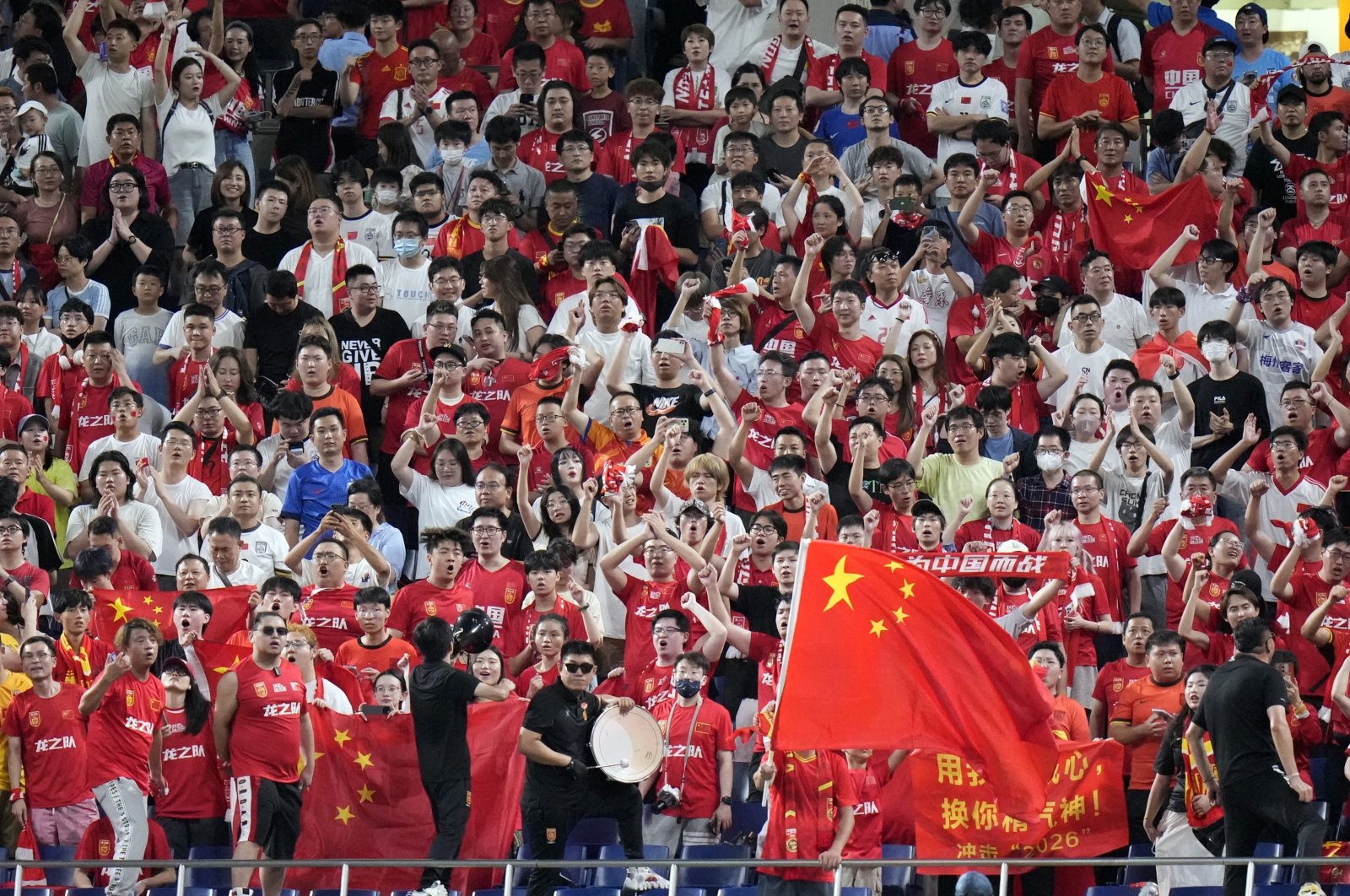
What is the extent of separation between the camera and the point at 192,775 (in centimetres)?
1238

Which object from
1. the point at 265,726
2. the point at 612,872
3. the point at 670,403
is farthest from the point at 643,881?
the point at 670,403

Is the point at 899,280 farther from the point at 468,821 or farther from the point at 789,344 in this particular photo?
the point at 468,821

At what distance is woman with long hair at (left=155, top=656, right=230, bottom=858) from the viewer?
12.4 m

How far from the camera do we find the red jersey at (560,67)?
18.6 m

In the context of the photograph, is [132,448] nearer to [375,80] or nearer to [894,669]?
[375,80]

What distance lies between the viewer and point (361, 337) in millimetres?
15680

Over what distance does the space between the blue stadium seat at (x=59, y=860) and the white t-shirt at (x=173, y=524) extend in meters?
2.23

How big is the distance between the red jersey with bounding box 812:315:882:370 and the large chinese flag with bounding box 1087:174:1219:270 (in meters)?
2.32

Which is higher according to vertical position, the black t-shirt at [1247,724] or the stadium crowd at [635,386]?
the stadium crowd at [635,386]

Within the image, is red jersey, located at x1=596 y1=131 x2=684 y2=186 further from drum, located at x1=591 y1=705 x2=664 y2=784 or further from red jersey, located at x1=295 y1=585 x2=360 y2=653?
drum, located at x1=591 y1=705 x2=664 y2=784

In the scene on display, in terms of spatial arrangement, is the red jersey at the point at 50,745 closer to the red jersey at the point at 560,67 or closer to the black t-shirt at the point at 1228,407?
the black t-shirt at the point at 1228,407

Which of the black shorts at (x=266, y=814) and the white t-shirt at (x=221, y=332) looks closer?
the black shorts at (x=266, y=814)

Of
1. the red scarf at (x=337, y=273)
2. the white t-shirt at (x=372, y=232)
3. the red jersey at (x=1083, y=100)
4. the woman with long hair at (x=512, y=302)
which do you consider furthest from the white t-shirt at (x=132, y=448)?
the red jersey at (x=1083, y=100)

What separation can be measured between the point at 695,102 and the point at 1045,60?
9.08ft
